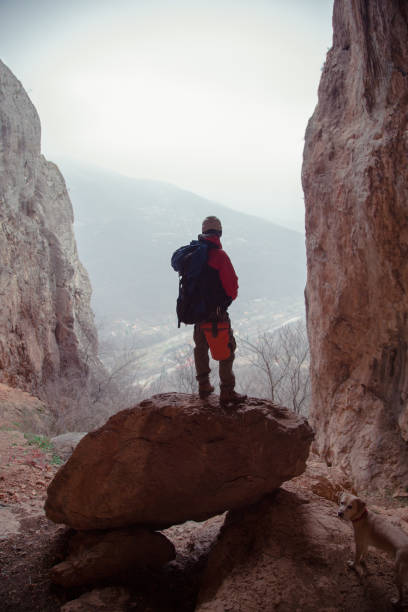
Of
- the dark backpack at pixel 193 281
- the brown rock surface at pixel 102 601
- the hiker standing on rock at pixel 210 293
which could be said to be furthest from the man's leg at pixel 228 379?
the brown rock surface at pixel 102 601

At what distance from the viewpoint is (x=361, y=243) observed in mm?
Answer: 6734

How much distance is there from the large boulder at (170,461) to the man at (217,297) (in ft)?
0.58

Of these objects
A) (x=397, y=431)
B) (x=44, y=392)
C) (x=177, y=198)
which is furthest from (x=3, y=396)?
(x=177, y=198)

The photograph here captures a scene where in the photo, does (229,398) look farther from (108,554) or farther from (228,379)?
(108,554)

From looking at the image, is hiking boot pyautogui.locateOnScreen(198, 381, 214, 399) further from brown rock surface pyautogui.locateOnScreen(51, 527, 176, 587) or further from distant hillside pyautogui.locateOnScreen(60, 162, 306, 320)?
distant hillside pyautogui.locateOnScreen(60, 162, 306, 320)

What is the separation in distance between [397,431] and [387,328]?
174 cm

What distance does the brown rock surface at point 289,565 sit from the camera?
2959mm

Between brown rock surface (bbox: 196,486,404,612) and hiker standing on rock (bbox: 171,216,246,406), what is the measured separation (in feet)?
4.27

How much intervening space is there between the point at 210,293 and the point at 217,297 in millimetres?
80

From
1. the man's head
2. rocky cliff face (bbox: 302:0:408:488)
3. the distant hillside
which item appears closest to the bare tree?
rocky cliff face (bbox: 302:0:408:488)

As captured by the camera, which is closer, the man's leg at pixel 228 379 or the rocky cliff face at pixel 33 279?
the man's leg at pixel 228 379

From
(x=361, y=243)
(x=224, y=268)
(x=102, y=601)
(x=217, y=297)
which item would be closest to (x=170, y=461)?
(x=102, y=601)

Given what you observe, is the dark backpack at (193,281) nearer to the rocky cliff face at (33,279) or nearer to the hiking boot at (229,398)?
the hiking boot at (229,398)

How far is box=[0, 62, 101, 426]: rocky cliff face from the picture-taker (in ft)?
45.2
